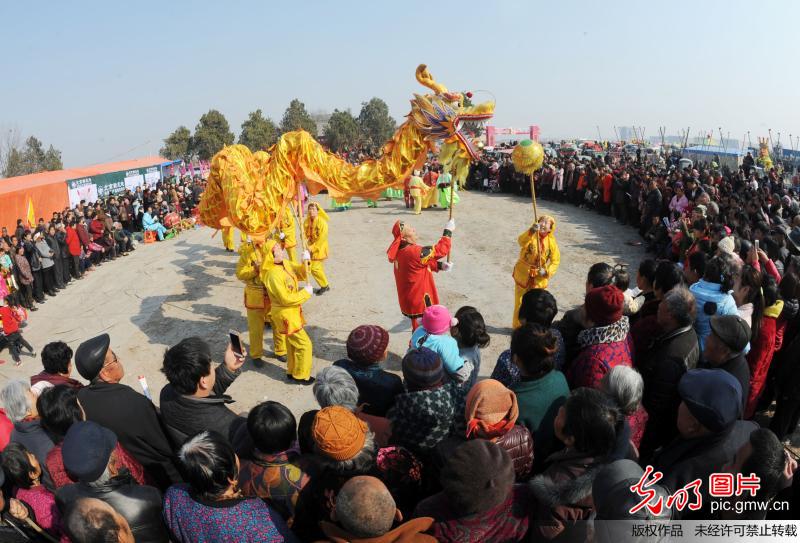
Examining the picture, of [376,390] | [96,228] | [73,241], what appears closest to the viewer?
[376,390]

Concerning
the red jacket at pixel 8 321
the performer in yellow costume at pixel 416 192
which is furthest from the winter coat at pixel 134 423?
the performer in yellow costume at pixel 416 192

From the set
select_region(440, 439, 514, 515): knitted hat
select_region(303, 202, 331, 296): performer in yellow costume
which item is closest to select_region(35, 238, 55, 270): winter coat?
select_region(303, 202, 331, 296): performer in yellow costume

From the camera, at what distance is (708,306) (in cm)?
391

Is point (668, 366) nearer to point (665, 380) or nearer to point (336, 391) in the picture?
point (665, 380)

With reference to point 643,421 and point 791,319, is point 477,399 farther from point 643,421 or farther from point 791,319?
point 791,319

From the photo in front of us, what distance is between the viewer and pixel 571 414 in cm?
219

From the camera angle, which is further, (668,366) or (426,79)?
(426,79)

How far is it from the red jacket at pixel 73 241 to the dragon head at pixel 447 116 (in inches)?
314

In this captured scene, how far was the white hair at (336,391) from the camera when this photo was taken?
9.14 feet

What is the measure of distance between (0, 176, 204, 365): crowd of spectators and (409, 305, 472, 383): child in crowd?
5969 millimetres

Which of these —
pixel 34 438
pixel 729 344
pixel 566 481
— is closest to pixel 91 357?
pixel 34 438

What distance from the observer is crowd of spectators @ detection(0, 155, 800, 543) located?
1.99 metres

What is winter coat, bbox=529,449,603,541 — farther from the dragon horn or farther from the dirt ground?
the dragon horn

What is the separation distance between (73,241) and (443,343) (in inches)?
380
